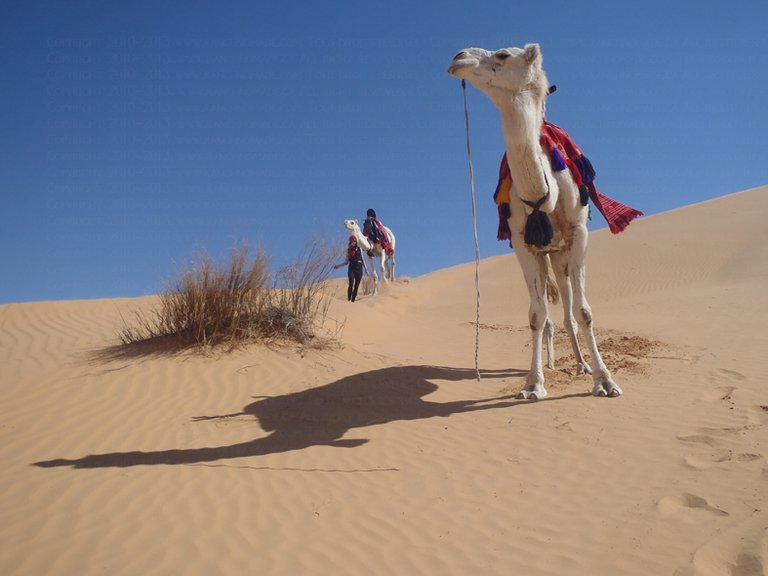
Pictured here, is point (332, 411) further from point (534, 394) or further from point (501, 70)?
point (501, 70)

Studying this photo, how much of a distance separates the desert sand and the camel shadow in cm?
3

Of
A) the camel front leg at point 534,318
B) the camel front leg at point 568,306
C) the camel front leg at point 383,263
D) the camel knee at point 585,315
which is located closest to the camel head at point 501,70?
the camel front leg at point 534,318

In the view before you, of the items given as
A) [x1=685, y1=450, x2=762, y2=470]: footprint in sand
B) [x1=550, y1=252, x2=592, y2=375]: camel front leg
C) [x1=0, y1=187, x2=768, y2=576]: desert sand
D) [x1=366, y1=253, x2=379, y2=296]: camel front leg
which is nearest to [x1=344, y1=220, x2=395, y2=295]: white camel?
[x1=366, y1=253, x2=379, y2=296]: camel front leg

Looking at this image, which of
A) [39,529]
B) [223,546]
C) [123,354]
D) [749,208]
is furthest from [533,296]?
[749,208]

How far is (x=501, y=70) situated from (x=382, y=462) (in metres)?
3.75

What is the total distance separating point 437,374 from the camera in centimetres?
812

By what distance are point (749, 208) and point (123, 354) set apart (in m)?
31.4

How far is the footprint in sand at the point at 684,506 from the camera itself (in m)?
3.55

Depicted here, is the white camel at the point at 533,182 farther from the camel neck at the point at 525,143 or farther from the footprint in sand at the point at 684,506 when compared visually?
the footprint in sand at the point at 684,506

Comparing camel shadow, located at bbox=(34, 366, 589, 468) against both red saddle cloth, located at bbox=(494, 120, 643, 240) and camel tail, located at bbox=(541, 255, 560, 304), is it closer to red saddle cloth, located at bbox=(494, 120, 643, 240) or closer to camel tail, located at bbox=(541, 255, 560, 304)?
camel tail, located at bbox=(541, 255, 560, 304)

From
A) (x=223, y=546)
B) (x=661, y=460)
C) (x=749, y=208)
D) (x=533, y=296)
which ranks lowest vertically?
(x=223, y=546)

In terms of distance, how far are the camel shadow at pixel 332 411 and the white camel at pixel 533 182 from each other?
0.79 metres

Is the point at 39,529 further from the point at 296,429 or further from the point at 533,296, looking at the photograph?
the point at 533,296

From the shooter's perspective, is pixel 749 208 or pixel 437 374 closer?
pixel 437 374
